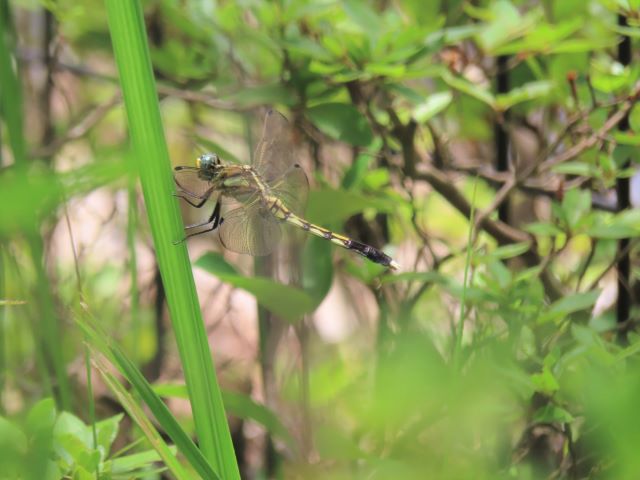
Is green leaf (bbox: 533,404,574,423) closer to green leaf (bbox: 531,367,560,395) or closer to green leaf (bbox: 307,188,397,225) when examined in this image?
green leaf (bbox: 531,367,560,395)

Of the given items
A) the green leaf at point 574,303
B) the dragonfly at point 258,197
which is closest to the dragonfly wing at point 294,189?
the dragonfly at point 258,197

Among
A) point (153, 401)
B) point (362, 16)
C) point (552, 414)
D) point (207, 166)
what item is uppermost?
point (362, 16)

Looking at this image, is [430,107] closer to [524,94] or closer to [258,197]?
[524,94]

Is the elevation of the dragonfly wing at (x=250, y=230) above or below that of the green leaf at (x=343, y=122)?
below

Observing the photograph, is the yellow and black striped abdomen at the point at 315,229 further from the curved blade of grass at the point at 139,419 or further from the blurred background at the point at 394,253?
the curved blade of grass at the point at 139,419

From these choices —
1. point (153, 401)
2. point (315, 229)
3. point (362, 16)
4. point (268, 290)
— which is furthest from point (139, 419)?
point (362, 16)

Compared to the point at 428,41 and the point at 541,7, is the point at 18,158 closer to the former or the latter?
the point at 428,41
